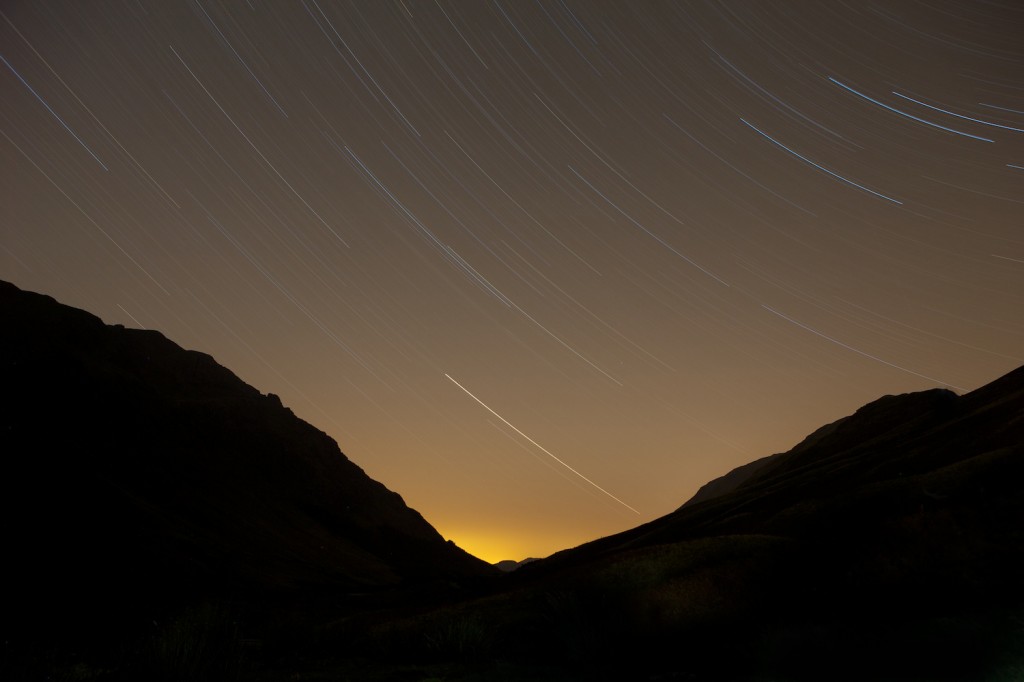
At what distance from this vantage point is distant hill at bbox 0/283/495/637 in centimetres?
4194

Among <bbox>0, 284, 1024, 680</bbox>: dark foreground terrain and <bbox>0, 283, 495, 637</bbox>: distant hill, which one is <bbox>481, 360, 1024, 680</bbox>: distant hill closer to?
<bbox>0, 284, 1024, 680</bbox>: dark foreground terrain

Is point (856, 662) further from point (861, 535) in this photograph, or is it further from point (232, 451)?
point (232, 451)

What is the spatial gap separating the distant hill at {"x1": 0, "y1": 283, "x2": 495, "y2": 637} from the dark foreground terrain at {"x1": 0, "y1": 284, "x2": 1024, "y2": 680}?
14.5 inches

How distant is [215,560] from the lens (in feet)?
204

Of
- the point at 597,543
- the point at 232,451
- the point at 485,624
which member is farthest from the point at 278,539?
the point at 485,624

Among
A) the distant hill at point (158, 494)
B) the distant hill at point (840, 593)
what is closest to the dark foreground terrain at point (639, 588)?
the distant hill at point (840, 593)

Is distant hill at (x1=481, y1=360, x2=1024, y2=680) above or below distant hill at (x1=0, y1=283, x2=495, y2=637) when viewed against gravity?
above

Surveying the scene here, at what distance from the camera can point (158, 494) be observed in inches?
3155

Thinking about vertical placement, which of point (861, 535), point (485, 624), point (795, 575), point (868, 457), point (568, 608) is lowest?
point (485, 624)

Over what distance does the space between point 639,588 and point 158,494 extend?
7514 cm

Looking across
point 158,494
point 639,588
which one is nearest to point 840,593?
point 639,588

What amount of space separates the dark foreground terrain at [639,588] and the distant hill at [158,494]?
369mm

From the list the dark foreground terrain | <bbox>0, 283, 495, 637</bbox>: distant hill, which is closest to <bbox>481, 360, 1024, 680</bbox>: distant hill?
the dark foreground terrain

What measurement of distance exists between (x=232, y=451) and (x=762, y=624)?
119 meters
